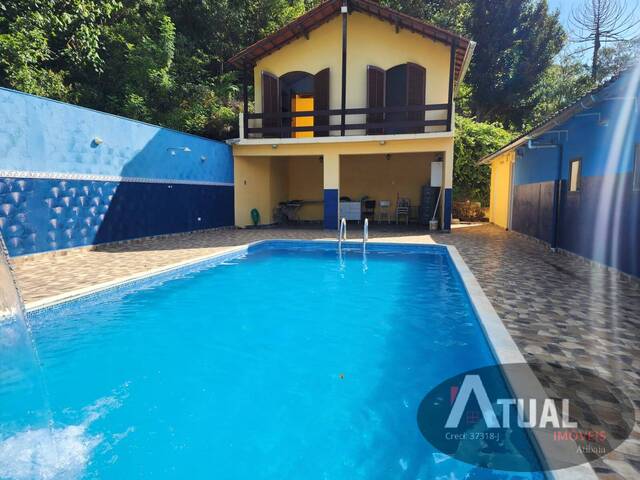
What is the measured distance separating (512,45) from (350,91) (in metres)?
15.4

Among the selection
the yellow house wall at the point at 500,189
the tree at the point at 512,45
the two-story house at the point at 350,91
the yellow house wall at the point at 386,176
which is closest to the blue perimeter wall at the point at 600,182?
the two-story house at the point at 350,91

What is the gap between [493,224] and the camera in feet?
56.3

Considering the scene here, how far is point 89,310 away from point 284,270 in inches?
150

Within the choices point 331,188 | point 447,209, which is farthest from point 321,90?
point 447,209

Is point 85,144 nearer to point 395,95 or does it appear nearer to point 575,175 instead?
point 395,95

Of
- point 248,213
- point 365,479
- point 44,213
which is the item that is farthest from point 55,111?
point 365,479

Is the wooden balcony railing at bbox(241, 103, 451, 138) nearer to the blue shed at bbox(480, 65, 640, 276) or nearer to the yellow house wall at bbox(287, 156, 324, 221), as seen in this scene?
the blue shed at bbox(480, 65, 640, 276)

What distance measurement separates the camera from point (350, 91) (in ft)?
44.4

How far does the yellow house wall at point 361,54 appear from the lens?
12938 mm

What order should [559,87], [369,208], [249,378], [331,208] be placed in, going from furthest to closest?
[559,87]
[369,208]
[331,208]
[249,378]

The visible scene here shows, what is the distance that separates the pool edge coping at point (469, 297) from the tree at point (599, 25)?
79.7 ft

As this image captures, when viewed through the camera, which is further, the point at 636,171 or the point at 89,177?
the point at 89,177

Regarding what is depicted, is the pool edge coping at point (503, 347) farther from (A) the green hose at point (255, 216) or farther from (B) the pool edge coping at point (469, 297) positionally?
(A) the green hose at point (255, 216)

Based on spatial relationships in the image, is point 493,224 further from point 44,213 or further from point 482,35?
point 44,213
